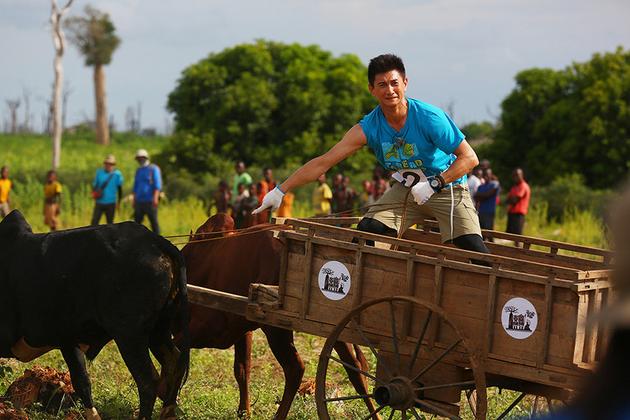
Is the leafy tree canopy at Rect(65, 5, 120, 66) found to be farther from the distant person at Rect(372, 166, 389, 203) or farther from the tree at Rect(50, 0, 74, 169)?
the distant person at Rect(372, 166, 389, 203)

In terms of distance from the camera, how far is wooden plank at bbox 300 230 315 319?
18.7ft

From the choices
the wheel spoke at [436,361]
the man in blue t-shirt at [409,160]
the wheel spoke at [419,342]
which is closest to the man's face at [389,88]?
the man in blue t-shirt at [409,160]

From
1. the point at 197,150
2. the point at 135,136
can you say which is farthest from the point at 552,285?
the point at 135,136

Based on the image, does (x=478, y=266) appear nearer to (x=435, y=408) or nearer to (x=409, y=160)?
(x=435, y=408)

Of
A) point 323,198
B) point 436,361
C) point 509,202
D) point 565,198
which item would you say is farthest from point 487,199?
point 436,361

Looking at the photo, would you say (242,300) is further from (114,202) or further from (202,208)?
(202,208)

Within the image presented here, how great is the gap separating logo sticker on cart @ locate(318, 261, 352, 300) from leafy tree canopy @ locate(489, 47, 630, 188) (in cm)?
2348

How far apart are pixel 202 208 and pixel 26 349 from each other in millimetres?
16916

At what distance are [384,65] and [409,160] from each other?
557 mm

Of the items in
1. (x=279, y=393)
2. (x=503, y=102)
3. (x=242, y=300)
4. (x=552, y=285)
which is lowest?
(x=279, y=393)

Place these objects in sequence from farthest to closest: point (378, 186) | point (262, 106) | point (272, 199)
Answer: point (262, 106) → point (378, 186) → point (272, 199)

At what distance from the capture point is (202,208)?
23.4 meters

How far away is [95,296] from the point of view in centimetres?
614

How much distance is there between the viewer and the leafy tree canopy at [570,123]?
95.2 feet
